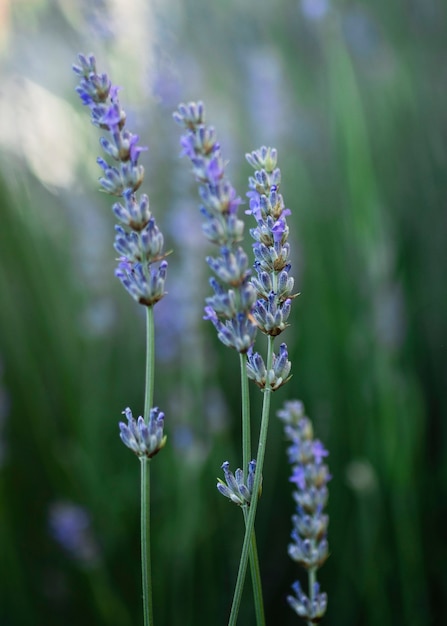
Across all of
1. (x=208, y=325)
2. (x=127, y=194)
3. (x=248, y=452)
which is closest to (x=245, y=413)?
(x=248, y=452)

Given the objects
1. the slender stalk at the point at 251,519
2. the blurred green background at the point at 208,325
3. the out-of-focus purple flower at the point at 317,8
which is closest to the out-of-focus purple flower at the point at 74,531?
the blurred green background at the point at 208,325

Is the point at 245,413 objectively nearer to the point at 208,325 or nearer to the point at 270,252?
the point at 270,252

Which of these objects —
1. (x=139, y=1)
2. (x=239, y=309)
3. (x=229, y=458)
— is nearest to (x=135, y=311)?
(x=229, y=458)

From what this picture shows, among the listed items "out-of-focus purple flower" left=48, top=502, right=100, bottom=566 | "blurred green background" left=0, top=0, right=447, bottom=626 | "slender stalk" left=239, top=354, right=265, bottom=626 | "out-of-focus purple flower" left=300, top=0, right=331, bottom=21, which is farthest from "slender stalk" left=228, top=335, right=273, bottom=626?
"out-of-focus purple flower" left=300, top=0, right=331, bottom=21

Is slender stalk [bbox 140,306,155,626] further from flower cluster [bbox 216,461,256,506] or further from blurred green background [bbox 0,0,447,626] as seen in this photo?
blurred green background [bbox 0,0,447,626]

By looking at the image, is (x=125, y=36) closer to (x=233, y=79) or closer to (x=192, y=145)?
(x=233, y=79)
